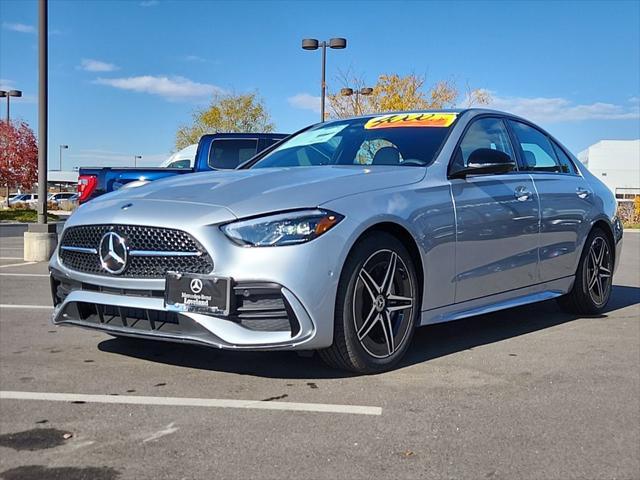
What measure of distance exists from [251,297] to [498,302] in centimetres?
208

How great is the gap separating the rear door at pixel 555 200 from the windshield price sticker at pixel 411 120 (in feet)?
2.49

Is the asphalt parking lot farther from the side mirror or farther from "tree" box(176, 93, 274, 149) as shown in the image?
"tree" box(176, 93, 274, 149)

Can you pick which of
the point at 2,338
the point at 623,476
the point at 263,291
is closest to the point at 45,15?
the point at 2,338

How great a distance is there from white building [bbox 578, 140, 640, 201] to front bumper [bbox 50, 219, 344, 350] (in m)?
79.0

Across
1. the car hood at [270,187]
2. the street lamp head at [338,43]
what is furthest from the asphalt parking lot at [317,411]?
the street lamp head at [338,43]

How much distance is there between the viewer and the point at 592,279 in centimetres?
585

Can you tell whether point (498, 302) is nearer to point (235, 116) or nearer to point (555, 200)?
point (555, 200)

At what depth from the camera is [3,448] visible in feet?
9.34

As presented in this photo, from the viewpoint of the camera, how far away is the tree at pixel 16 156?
39375mm

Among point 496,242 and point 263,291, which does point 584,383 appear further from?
point 263,291

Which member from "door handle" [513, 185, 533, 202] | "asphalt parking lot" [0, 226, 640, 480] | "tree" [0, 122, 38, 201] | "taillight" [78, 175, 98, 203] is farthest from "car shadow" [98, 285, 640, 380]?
"tree" [0, 122, 38, 201]

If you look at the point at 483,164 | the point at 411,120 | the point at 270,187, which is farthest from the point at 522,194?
the point at 270,187

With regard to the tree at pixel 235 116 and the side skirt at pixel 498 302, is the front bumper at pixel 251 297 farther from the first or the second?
the tree at pixel 235 116

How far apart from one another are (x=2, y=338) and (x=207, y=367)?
5.88 feet
